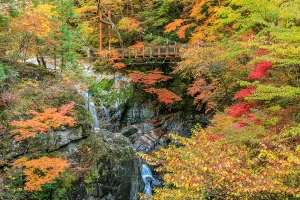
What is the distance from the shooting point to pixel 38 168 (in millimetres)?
8617

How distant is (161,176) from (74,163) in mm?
6104

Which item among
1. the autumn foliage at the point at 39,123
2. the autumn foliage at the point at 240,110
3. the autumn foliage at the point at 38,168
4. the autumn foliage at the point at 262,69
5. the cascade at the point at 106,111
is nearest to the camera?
the autumn foliage at the point at 38,168

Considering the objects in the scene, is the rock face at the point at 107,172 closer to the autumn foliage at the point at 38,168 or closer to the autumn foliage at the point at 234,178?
the autumn foliage at the point at 38,168

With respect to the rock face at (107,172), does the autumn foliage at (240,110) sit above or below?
above

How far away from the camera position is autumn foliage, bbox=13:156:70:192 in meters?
7.91

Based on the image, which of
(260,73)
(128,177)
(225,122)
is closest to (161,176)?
(128,177)

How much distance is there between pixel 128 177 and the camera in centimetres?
1120

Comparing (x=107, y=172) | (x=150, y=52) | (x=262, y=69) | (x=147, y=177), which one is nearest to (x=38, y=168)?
(x=107, y=172)

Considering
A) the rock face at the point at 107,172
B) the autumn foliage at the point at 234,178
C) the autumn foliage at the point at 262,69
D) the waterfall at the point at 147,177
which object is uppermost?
the autumn foliage at the point at 262,69

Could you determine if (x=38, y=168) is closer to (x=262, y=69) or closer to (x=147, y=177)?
(x=147, y=177)

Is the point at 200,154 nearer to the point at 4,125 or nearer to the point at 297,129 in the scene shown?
the point at 297,129

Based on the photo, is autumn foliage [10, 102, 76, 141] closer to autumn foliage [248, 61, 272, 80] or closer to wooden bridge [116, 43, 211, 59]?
autumn foliage [248, 61, 272, 80]

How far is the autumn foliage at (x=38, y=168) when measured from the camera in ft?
26.0

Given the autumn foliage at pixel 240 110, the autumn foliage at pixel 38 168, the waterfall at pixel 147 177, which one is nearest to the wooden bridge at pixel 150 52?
the waterfall at pixel 147 177
